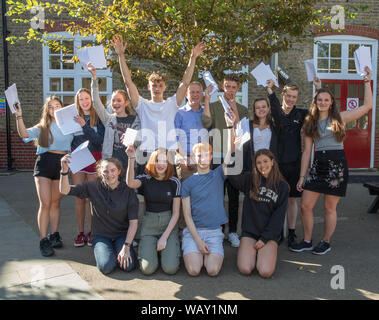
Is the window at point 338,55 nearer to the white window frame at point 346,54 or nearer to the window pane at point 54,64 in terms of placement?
the white window frame at point 346,54

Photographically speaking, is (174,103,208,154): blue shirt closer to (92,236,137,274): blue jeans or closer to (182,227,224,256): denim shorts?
(182,227,224,256): denim shorts

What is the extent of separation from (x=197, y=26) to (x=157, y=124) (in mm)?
1497

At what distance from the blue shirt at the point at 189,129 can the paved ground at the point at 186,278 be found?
4.38 ft

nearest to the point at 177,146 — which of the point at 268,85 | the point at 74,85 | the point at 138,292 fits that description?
the point at 268,85

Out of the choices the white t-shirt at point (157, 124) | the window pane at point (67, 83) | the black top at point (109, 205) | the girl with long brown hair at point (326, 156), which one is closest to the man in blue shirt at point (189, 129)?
the white t-shirt at point (157, 124)

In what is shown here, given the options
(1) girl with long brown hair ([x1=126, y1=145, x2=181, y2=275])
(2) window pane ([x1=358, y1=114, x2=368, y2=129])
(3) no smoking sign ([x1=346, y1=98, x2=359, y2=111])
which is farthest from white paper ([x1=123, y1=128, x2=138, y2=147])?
(2) window pane ([x1=358, y1=114, x2=368, y2=129])

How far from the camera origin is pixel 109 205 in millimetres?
3967

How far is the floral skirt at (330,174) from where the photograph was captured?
13.8ft

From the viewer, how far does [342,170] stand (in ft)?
13.9

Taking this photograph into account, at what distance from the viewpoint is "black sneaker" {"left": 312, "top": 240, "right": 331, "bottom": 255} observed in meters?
4.31

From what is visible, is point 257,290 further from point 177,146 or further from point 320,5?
point 320,5

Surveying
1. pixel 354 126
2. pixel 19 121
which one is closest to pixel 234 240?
pixel 19 121

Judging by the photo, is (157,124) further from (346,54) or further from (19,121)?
(346,54)

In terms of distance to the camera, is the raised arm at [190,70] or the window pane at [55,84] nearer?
the raised arm at [190,70]
